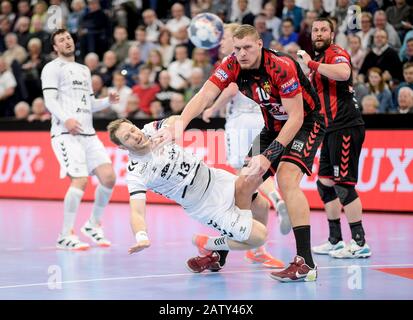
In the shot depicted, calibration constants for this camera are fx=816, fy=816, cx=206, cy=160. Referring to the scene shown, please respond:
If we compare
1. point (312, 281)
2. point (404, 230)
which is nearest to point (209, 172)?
point (312, 281)

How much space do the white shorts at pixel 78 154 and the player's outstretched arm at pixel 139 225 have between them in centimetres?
299

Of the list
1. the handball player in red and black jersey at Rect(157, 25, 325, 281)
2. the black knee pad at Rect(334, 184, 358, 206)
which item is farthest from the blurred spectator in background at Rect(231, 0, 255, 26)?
the handball player in red and black jersey at Rect(157, 25, 325, 281)

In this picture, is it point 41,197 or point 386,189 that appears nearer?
point 386,189

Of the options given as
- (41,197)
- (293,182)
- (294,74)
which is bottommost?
(41,197)

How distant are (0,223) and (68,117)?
10.4 ft

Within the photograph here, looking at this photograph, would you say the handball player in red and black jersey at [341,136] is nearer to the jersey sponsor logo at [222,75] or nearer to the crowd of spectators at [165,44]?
the jersey sponsor logo at [222,75]

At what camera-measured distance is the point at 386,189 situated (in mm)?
12758

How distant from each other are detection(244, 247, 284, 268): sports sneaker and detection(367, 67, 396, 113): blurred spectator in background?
564 cm

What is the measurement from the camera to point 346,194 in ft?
29.1

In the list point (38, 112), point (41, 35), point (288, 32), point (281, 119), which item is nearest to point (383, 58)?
point (288, 32)

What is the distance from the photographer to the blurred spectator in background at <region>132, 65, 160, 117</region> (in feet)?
52.2

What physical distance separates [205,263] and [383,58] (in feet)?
23.9

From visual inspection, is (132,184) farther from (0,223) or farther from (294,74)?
(0,223)

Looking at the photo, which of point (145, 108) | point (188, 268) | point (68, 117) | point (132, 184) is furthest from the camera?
point (145, 108)
